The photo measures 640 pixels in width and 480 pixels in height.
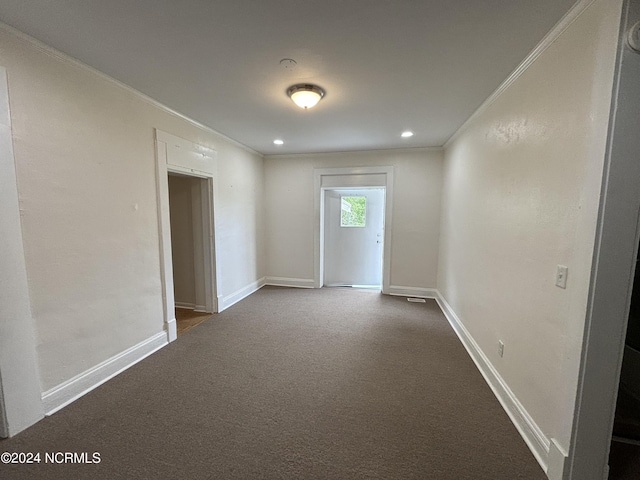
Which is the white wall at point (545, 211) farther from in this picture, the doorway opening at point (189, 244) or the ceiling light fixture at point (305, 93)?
the doorway opening at point (189, 244)

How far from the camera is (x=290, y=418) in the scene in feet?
5.82

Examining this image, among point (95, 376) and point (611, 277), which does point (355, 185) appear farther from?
point (95, 376)

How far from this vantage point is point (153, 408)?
1.85 metres

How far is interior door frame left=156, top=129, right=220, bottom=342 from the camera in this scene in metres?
2.64

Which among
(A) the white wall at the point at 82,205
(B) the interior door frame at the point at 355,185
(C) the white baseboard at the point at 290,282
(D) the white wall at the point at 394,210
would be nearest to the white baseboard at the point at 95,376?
(A) the white wall at the point at 82,205

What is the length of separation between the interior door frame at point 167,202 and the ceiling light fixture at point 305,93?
4.68 feet

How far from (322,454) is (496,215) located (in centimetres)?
214

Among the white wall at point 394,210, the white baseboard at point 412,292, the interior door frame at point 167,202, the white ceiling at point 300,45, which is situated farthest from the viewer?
the white baseboard at point 412,292

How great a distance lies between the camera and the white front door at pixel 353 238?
5.60 m

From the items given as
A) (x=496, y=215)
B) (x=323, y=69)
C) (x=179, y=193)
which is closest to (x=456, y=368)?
(x=496, y=215)

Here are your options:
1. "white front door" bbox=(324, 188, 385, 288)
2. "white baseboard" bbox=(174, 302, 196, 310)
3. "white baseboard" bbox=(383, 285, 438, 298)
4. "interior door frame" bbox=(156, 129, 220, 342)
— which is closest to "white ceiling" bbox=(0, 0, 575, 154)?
"interior door frame" bbox=(156, 129, 220, 342)

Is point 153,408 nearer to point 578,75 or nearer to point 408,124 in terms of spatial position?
point 578,75

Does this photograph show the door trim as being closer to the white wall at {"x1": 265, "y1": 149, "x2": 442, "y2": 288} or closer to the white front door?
the white wall at {"x1": 265, "y1": 149, "x2": 442, "y2": 288}

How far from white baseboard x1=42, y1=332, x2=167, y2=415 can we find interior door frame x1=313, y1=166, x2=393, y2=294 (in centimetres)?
288
